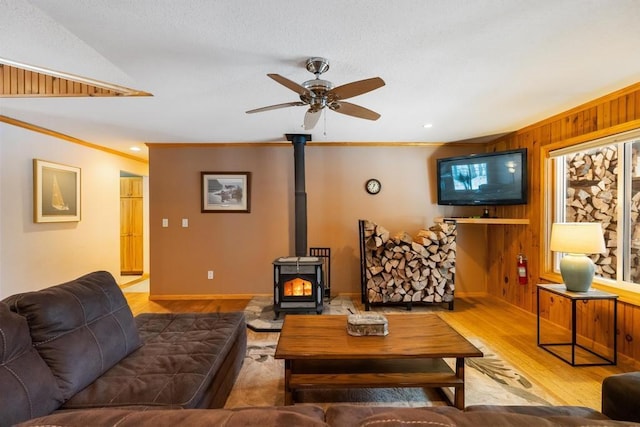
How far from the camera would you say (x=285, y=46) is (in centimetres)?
184

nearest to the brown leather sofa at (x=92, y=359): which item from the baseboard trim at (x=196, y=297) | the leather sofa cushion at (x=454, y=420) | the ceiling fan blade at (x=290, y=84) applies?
the leather sofa cushion at (x=454, y=420)

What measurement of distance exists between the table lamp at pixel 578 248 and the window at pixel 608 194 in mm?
357

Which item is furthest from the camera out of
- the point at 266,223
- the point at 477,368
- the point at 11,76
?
the point at 266,223

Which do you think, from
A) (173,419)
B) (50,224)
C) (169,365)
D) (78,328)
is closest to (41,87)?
(50,224)

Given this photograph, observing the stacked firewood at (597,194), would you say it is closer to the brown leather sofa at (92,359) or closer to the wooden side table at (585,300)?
the wooden side table at (585,300)

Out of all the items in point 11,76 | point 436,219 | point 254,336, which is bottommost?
point 254,336

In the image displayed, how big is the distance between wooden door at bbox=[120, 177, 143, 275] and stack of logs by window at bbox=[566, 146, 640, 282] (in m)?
7.01

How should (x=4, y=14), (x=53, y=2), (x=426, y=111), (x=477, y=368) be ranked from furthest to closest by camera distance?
(x=426, y=111)
(x=477, y=368)
(x=4, y=14)
(x=53, y=2)

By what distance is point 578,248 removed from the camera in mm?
2514

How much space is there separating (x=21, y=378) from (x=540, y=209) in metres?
4.42

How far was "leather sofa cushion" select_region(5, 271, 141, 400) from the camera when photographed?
1.36 m

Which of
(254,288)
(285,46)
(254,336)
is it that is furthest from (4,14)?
(254,288)

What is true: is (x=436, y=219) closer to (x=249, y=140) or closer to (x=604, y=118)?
(x=604, y=118)

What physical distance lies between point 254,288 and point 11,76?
342 centimetres
